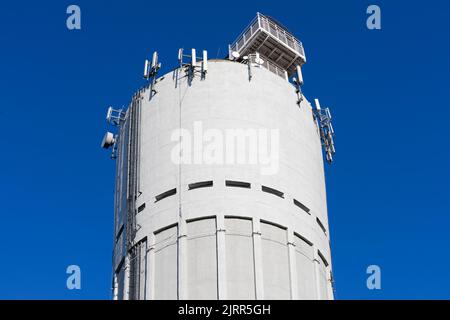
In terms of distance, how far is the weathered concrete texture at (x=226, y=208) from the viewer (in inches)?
1833

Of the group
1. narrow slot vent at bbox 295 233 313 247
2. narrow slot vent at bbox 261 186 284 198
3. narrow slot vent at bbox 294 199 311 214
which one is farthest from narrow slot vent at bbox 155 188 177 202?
narrow slot vent at bbox 295 233 313 247

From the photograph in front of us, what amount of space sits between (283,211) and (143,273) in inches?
320

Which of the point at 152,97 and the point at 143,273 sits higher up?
the point at 152,97

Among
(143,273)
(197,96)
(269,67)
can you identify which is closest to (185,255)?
(143,273)

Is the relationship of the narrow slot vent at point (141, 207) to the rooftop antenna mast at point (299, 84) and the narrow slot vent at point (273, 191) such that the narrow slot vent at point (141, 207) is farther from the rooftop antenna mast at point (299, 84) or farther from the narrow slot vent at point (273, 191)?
the rooftop antenna mast at point (299, 84)

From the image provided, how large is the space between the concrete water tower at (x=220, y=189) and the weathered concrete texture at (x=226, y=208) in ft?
0.21

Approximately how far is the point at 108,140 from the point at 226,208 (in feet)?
38.6

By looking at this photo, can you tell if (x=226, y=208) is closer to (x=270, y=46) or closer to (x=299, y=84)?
(x=299, y=84)

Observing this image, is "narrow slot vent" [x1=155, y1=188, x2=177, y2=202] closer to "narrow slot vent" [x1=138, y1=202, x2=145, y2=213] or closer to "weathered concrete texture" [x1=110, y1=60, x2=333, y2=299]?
"weathered concrete texture" [x1=110, y1=60, x2=333, y2=299]

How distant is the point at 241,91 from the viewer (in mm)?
52719

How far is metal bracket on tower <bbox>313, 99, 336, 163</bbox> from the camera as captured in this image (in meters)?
56.9

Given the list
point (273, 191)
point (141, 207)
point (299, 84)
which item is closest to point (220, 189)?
point (273, 191)

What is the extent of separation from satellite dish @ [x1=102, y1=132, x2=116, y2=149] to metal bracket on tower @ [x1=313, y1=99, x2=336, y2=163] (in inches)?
501
